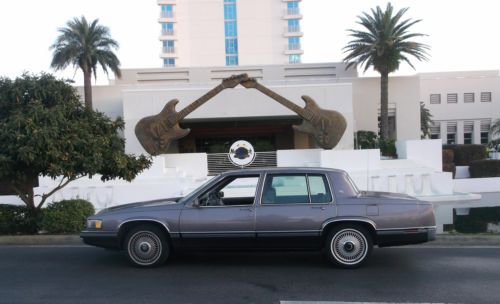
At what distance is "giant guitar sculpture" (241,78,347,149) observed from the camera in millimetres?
22812

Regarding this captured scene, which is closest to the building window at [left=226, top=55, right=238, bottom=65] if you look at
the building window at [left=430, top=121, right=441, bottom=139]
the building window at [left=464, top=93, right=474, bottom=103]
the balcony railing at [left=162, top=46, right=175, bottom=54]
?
the balcony railing at [left=162, top=46, right=175, bottom=54]

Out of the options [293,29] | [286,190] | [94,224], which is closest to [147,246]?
[94,224]

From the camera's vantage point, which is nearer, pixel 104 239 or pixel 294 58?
pixel 104 239

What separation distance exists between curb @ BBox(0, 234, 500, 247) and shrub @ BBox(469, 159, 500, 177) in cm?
1980

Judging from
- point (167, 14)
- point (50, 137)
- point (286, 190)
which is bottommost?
point (286, 190)

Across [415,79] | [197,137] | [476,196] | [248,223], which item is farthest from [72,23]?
[248,223]

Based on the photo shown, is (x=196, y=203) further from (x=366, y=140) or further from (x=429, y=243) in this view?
(x=366, y=140)

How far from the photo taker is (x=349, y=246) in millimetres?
6715

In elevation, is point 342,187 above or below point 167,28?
below

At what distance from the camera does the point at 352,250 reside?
673cm

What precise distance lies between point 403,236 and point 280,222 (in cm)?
175

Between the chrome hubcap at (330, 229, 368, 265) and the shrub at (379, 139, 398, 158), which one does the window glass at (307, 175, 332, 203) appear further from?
the shrub at (379, 139, 398, 158)

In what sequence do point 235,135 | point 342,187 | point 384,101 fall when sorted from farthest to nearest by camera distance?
point 235,135
point 384,101
point 342,187

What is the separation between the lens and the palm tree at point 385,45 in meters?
31.7
